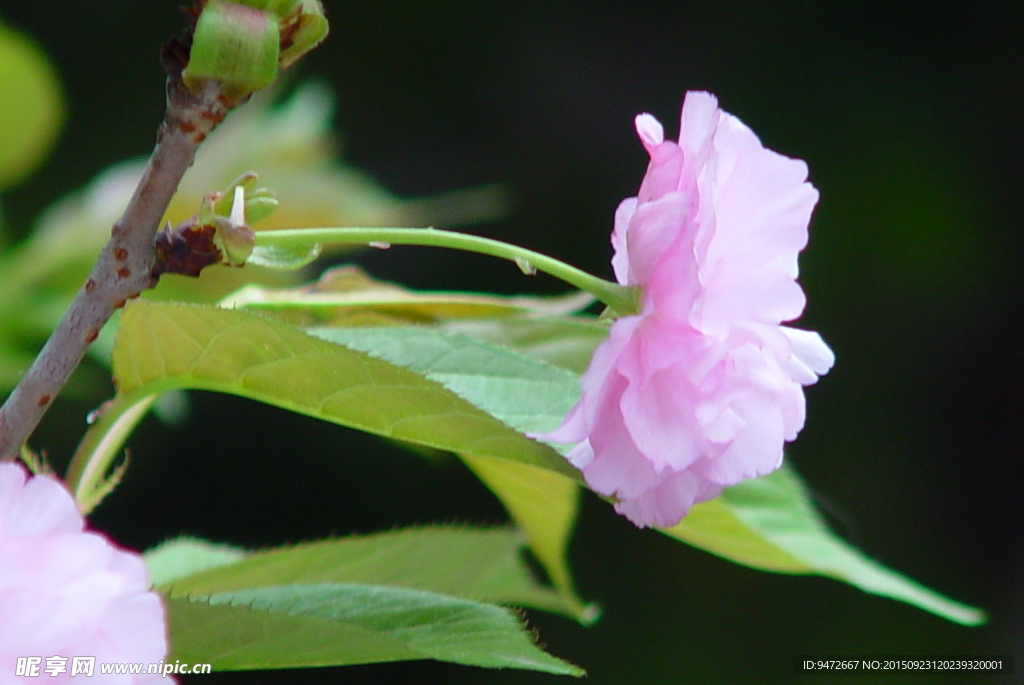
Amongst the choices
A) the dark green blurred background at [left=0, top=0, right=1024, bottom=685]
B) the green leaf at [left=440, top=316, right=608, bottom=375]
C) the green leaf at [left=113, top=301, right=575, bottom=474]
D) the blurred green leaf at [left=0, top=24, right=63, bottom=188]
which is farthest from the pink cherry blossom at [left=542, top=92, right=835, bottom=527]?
the dark green blurred background at [left=0, top=0, right=1024, bottom=685]

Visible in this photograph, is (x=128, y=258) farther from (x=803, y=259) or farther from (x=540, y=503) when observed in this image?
(x=803, y=259)

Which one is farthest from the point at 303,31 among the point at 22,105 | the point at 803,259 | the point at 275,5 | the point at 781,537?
the point at 803,259

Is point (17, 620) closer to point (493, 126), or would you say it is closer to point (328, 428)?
point (328, 428)

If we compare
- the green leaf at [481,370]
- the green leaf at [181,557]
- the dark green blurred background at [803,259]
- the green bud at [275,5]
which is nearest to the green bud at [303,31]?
the green bud at [275,5]

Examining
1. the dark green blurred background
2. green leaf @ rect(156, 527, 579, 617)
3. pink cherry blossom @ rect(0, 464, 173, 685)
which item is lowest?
pink cherry blossom @ rect(0, 464, 173, 685)

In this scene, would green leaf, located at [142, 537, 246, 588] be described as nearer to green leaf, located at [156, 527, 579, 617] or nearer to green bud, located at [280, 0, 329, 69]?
green leaf, located at [156, 527, 579, 617]

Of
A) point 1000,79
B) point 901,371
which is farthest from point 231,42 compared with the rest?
point 1000,79
